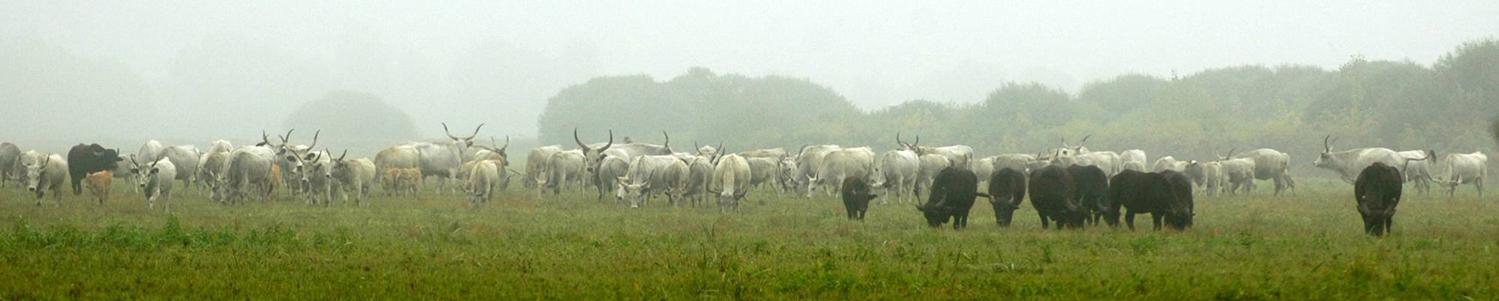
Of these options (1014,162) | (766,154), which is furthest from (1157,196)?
(766,154)

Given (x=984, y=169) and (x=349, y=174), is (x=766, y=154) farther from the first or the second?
(x=349, y=174)

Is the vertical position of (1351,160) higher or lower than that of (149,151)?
higher

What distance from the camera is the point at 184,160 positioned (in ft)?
111

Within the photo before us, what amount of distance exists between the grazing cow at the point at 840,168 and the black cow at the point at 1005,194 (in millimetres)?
10202

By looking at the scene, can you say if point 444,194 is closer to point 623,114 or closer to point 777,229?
point 777,229

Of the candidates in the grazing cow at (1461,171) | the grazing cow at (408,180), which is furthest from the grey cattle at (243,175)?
the grazing cow at (1461,171)

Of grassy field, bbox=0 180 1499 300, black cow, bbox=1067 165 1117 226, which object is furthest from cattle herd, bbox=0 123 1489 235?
grassy field, bbox=0 180 1499 300

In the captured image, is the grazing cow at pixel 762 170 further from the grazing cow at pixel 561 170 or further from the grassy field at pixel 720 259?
the grassy field at pixel 720 259

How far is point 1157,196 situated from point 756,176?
57.1ft

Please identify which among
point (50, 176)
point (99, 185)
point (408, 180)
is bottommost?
point (408, 180)

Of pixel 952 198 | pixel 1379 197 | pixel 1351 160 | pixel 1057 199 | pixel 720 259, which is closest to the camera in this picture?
pixel 720 259

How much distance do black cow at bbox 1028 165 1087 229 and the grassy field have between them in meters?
0.48

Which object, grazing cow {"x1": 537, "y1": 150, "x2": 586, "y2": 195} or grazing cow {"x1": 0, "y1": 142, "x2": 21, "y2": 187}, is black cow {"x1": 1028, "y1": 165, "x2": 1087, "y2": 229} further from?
grazing cow {"x1": 0, "y1": 142, "x2": 21, "y2": 187}

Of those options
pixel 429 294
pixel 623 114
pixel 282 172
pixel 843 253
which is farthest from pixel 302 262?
pixel 623 114
